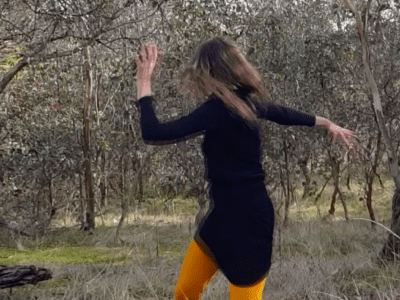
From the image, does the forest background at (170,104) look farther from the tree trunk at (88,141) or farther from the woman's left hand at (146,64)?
the woman's left hand at (146,64)

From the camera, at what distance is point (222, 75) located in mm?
2570

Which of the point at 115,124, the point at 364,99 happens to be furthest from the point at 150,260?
the point at 364,99

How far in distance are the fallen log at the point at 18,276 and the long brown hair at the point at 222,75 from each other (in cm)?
259

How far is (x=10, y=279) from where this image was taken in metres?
4.39

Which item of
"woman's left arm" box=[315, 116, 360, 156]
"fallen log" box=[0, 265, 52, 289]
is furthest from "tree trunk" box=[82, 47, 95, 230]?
"woman's left arm" box=[315, 116, 360, 156]

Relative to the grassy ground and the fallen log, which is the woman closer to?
the grassy ground

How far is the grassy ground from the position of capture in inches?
191

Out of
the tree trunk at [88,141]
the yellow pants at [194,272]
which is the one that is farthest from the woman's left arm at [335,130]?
the tree trunk at [88,141]

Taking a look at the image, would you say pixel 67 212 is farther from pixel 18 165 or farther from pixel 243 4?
pixel 243 4

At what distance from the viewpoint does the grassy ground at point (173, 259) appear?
486 centimetres

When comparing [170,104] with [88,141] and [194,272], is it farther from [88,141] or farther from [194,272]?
[194,272]

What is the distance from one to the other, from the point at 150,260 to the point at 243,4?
3608 mm

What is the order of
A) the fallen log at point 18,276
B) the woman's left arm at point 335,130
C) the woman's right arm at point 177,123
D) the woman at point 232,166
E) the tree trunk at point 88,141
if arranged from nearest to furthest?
the woman's right arm at point 177,123, the woman at point 232,166, the woman's left arm at point 335,130, the fallen log at point 18,276, the tree trunk at point 88,141

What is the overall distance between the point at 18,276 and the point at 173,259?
2.97 m
